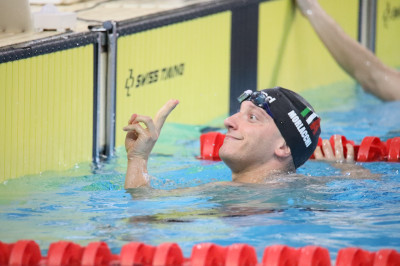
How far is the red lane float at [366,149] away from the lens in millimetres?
4469

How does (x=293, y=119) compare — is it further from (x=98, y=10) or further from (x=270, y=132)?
(x=98, y=10)

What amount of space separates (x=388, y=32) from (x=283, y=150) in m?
4.67

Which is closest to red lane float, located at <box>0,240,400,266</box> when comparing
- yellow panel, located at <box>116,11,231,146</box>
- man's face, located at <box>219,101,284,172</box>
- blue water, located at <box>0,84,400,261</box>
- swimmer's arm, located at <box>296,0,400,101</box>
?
blue water, located at <box>0,84,400,261</box>

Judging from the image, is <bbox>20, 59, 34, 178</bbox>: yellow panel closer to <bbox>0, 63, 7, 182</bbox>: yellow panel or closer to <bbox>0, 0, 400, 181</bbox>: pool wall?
<bbox>0, 0, 400, 181</bbox>: pool wall

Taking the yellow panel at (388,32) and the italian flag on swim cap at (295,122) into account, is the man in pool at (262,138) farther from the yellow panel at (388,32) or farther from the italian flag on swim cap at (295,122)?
the yellow panel at (388,32)

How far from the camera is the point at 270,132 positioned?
11.8 feet

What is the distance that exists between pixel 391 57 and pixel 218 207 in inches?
202

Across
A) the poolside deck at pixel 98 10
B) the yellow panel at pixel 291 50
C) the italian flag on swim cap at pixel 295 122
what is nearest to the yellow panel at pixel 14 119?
the poolside deck at pixel 98 10

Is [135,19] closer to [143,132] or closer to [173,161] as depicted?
[173,161]

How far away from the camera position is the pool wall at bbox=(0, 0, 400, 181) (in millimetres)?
4027

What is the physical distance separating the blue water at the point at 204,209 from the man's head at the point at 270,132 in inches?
4.2

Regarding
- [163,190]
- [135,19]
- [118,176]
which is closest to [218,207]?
[163,190]

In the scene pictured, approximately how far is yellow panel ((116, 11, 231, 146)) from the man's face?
1.31m

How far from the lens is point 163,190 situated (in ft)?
11.5
